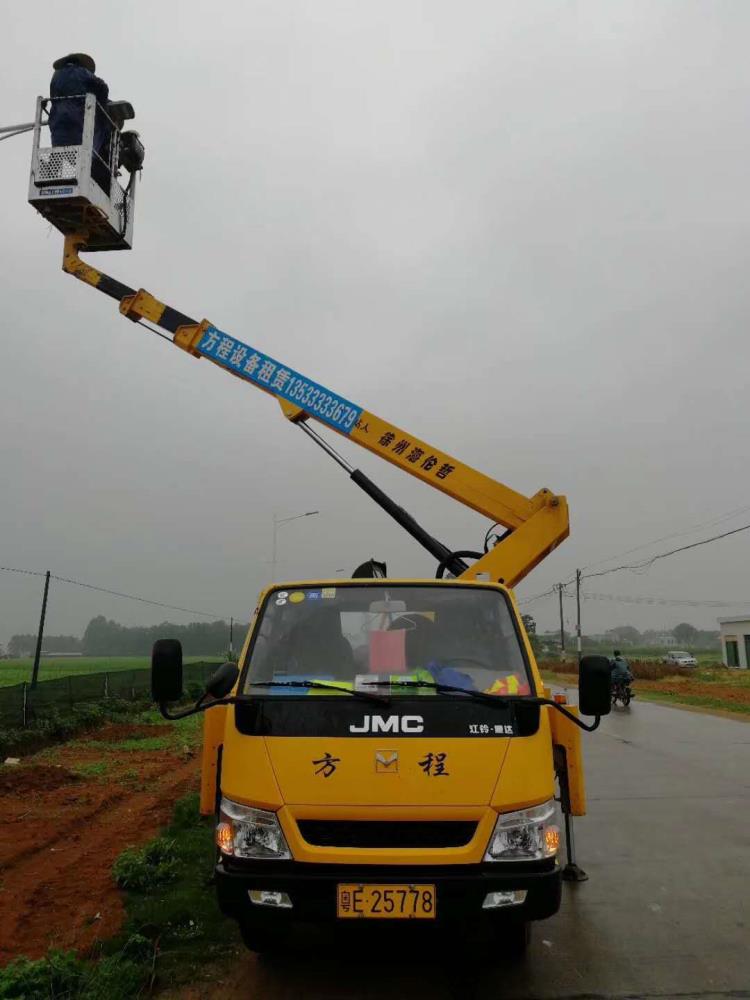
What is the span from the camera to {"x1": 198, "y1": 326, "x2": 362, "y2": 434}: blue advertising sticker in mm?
8781

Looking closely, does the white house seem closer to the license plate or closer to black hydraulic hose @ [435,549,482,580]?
black hydraulic hose @ [435,549,482,580]

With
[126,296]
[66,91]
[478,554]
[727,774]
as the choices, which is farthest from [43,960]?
[66,91]

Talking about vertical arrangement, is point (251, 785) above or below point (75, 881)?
above

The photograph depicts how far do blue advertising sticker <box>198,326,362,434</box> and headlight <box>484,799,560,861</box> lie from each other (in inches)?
228

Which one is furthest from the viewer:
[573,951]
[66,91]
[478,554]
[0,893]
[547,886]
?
[66,91]

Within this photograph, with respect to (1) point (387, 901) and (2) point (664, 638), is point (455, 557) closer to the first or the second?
(1) point (387, 901)

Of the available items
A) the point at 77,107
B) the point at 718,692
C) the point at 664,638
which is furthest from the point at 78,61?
the point at 664,638

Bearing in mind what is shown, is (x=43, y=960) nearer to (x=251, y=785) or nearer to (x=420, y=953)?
(x=251, y=785)

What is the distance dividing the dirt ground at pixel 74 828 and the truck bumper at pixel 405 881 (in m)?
1.56

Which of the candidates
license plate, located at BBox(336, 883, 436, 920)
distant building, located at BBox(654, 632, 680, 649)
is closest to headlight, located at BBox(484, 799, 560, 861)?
license plate, located at BBox(336, 883, 436, 920)

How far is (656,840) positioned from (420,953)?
3.28 meters

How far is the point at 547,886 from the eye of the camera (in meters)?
3.45

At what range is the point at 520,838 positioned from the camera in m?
3.47

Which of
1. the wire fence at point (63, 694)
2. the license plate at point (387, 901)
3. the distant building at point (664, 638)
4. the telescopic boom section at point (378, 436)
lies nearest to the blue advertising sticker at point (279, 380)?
the telescopic boom section at point (378, 436)
